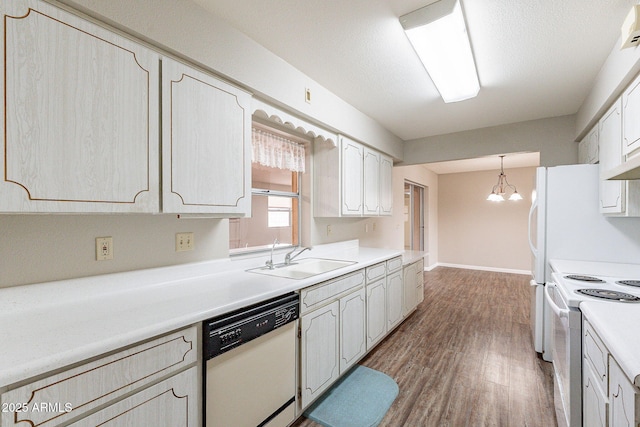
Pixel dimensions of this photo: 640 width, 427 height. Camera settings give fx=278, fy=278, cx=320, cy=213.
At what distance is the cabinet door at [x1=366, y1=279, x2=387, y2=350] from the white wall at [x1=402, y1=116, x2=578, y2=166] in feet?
6.87

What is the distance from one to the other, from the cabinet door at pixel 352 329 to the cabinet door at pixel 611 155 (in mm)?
1959

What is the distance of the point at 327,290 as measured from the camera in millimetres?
1963

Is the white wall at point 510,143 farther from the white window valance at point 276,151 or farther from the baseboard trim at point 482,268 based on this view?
the baseboard trim at point 482,268

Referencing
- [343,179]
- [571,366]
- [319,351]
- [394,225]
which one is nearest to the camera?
[571,366]

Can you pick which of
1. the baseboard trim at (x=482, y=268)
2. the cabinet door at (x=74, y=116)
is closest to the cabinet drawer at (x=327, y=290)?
the cabinet door at (x=74, y=116)

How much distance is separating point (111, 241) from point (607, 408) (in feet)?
7.45

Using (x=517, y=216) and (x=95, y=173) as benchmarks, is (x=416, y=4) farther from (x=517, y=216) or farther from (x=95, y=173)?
(x=517, y=216)

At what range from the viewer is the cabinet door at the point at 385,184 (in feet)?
11.8

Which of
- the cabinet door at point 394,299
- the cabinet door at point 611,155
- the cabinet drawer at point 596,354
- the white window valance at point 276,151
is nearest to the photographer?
the cabinet drawer at point 596,354

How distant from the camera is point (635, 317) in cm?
122

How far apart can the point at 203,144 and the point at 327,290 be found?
1233 millimetres

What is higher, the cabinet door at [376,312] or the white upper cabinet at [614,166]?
the white upper cabinet at [614,166]

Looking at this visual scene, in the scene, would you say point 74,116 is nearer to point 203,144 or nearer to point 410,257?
point 203,144

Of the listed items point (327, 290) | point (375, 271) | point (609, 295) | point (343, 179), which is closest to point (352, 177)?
point (343, 179)
